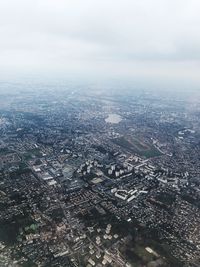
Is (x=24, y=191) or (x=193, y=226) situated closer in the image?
(x=193, y=226)

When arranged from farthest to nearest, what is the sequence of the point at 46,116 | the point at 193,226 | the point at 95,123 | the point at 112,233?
the point at 46,116 → the point at 95,123 → the point at 193,226 → the point at 112,233

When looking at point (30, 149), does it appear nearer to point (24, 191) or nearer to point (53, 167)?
point (53, 167)

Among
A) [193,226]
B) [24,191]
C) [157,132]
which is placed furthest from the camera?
[157,132]

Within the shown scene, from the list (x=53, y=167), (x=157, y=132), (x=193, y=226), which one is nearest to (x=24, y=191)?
(x=53, y=167)

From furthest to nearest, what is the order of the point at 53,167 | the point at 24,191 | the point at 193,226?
the point at 53,167, the point at 24,191, the point at 193,226

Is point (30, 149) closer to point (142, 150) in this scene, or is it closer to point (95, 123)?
point (142, 150)

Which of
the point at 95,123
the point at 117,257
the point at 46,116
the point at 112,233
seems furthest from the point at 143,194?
the point at 46,116
